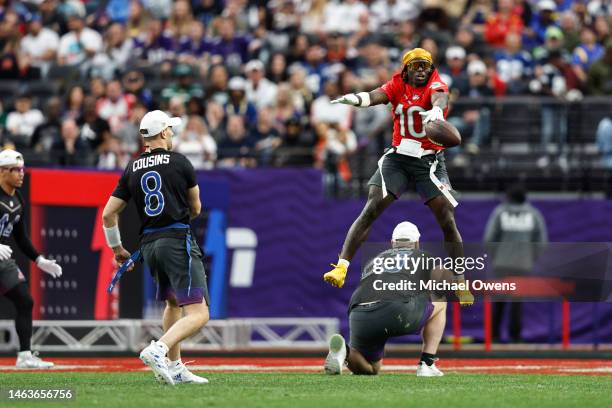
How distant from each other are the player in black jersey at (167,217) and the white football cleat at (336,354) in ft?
6.27

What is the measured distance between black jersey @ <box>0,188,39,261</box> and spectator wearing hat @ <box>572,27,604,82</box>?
9.73 meters

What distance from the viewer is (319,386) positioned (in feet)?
37.6

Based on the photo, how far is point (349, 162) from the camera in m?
18.9

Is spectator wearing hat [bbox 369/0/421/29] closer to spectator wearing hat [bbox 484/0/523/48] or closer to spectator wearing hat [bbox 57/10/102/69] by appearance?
spectator wearing hat [bbox 484/0/523/48]

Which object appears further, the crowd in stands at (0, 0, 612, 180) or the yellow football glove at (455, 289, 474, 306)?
the crowd in stands at (0, 0, 612, 180)

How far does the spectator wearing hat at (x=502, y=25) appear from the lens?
21.7 metres

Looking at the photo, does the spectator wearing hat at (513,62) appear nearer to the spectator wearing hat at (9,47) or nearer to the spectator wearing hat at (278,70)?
the spectator wearing hat at (278,70)

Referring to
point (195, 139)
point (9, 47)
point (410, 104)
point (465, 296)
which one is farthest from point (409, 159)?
point (9, 47)

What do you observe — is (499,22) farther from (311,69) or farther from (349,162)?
(349,162)

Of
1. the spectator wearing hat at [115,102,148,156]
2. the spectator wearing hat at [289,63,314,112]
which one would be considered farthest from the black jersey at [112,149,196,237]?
the spectator wearing hat at [289,63,314,112]

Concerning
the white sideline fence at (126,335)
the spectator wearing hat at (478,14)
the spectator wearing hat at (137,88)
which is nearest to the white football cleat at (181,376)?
the white sideline fence at (126,335)

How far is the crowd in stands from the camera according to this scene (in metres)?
19.5

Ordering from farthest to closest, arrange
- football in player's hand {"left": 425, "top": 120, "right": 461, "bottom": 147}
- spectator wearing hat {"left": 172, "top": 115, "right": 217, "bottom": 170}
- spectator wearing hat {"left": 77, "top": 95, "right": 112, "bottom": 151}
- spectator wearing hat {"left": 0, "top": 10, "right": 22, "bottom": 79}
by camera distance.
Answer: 1. spectator wearing hat {"left": 0, "top": 10, "right": 22, "bottom": 79}
2. spectator wearing hat {"left": 77, "top": 95, "right": 112, "bottom": 151}
3. spectator wearing hat {"left": 172, "top": 115, "right": 217, "bottom": 170}
4. football in player's hand {"left": 425, "top": 120, "right": 461, "bottom": 147}

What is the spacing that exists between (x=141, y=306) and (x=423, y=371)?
19.4ft
